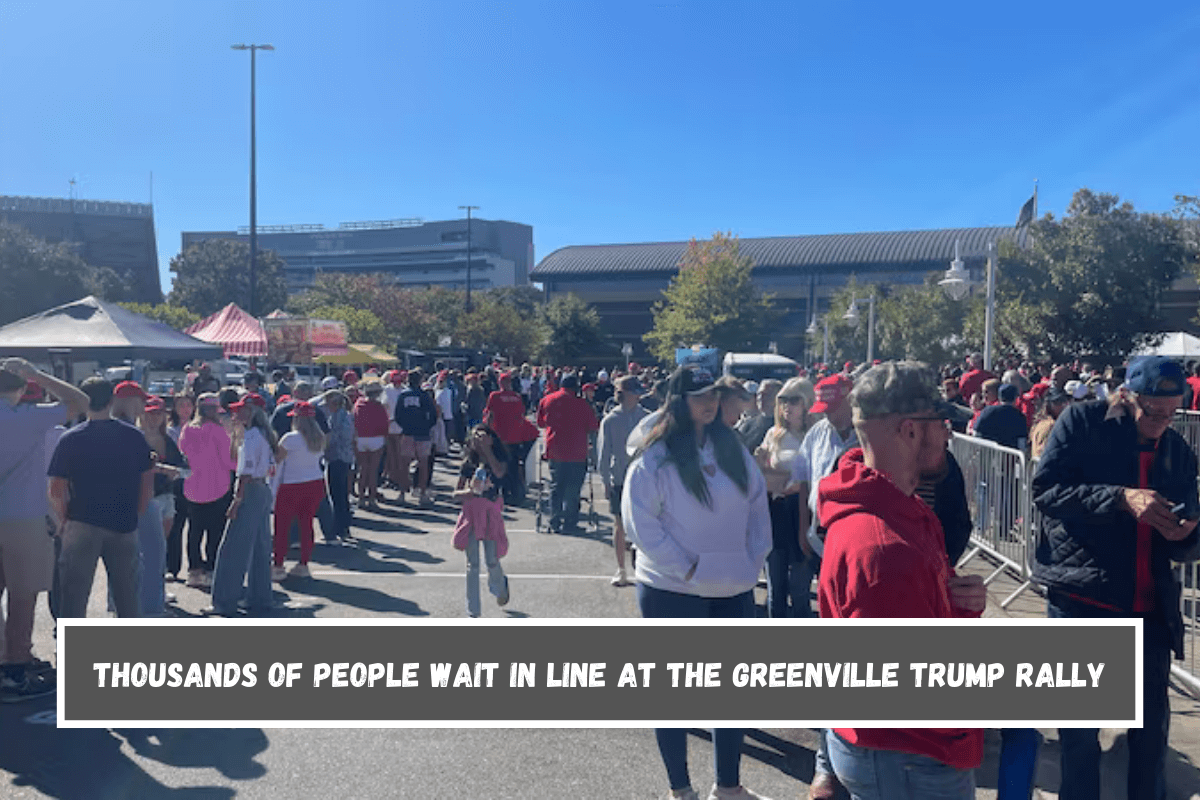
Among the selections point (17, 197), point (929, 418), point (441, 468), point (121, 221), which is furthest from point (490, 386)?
point (17, 197)

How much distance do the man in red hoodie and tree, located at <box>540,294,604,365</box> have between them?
201 feet

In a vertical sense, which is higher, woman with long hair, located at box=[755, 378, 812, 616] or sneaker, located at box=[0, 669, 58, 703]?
woman with long hair, located at box=[755, 378, 812, 616]

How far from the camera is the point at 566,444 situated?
10.9 metres

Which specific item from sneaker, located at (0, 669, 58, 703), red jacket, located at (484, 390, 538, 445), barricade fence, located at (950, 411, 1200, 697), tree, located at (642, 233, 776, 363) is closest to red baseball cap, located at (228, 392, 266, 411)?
sneaker, located at (0, 669, 58, 703)

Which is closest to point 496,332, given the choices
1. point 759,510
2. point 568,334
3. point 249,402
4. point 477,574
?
point 568,334

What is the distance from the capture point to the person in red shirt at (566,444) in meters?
10.8

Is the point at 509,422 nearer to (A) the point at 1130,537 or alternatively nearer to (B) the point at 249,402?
(B) the point at 249,402

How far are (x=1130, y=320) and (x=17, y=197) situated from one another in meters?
102

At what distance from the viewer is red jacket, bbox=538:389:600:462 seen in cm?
1083

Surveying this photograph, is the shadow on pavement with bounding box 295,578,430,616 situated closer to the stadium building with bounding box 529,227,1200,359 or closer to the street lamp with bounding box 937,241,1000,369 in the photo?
the street lamp with bounding box 937,241,1000,369

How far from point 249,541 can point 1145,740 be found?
6102 mm

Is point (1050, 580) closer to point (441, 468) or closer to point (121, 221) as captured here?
point (441, 468)

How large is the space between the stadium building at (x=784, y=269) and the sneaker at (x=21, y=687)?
217 feet

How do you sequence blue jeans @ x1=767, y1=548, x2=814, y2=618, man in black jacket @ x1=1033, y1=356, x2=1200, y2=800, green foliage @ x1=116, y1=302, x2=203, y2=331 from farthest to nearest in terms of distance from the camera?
green foliage @ x1=116, y1=302, x2=203, y2=331
blue jeans @ x1=767, y1=548, x2=814, y2=618
man in black jacket @ x1=1033, y1=356, x2=1200, y2=800
